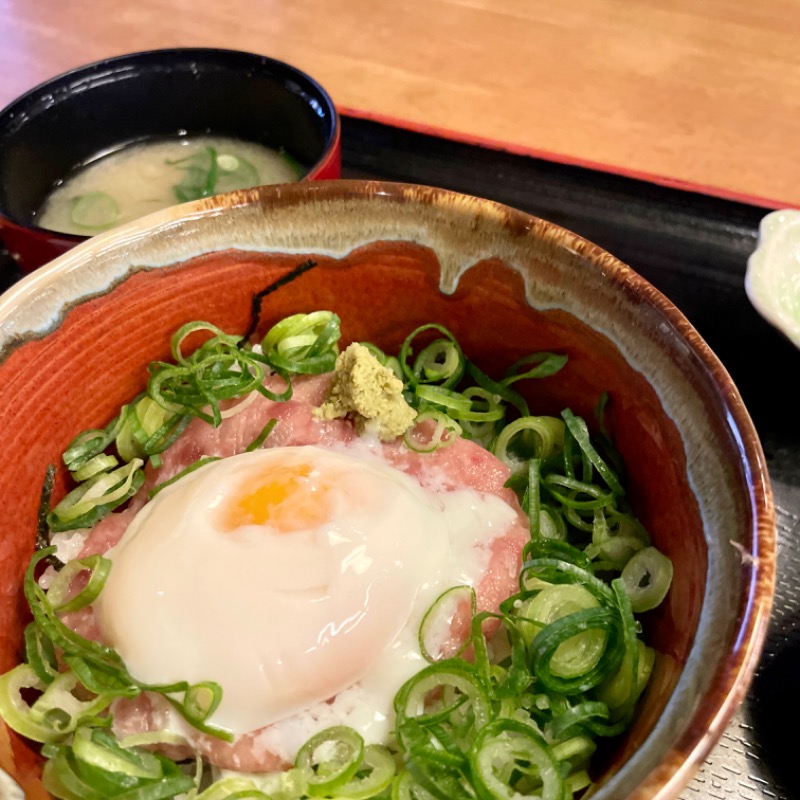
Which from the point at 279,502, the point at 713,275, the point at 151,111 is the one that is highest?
the point at 151,111

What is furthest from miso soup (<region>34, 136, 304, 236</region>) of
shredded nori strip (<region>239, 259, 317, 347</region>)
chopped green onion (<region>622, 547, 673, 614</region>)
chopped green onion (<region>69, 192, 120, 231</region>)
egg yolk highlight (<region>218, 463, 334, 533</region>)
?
chopped green onion (<region>622, 547, 673, 614</region>)

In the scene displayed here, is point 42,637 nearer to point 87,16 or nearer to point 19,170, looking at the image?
point 19,170

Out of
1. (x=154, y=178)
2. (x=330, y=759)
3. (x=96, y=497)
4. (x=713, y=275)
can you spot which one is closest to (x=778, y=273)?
(x=713, y=275)

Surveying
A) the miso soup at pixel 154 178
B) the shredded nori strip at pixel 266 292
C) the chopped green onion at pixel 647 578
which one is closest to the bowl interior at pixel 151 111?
the miso soup at pixel 154 178

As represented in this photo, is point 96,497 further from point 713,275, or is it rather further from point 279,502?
point 713,275

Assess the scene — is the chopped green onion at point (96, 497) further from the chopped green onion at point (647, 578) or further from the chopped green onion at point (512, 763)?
the chopped green onion at point (647, 578)
